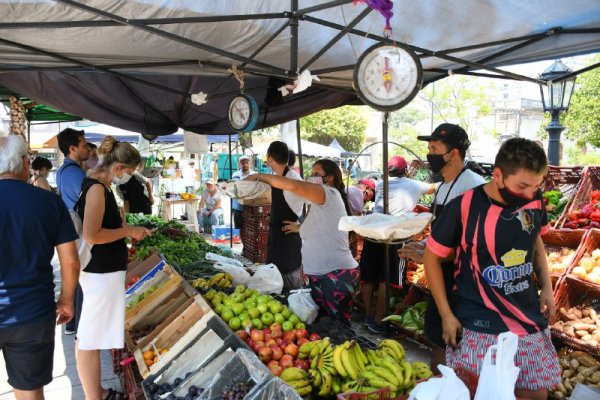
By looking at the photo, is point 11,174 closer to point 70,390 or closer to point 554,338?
point 70,390

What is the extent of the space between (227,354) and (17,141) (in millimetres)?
1621

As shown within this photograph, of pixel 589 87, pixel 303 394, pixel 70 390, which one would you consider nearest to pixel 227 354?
pixel 303 394

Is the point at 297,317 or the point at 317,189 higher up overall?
the point at 317,189

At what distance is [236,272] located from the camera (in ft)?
13.6

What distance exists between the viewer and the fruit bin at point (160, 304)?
379 cm

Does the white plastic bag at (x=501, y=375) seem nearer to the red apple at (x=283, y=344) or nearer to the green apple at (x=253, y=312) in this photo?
the red apple at (x=283, y=344)

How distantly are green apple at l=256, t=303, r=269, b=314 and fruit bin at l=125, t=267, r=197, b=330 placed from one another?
2.72 feet

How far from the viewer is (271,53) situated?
4199mm

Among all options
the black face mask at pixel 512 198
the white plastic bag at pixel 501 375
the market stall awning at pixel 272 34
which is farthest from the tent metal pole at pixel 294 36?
the white plastic bag at pixel 501 375

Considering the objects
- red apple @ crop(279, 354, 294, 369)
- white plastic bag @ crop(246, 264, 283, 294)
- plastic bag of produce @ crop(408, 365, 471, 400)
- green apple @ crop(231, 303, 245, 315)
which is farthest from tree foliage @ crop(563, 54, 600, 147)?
plastic bag of produce @ crop(408, 365, 471, 400)

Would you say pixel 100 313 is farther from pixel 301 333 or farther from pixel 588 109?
pixel 588 109

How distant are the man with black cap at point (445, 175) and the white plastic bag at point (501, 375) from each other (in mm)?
1149

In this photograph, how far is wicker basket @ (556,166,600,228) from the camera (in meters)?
4.61

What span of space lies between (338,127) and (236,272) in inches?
1264
